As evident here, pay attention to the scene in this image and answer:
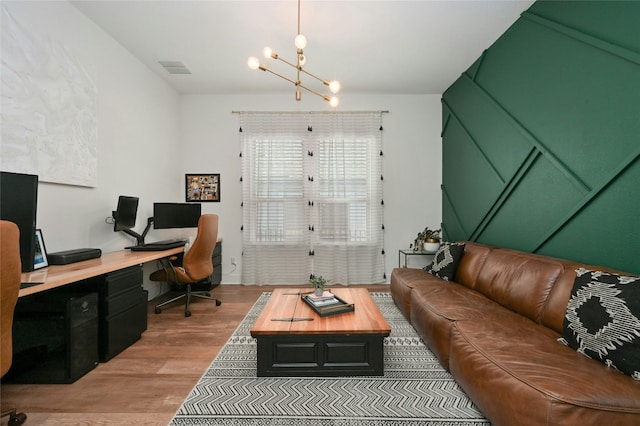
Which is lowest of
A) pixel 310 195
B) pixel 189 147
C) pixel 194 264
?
pixel 194 264

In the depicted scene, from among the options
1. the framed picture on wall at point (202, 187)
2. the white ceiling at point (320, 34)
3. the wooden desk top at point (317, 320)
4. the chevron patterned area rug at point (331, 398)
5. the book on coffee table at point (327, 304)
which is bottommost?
the chevron patterned area rug at point (331, 398)

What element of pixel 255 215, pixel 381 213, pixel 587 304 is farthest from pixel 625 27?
pixel 255 215

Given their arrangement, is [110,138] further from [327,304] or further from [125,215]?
[327,304]

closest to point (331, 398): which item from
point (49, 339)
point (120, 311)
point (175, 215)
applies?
point (120, 311)

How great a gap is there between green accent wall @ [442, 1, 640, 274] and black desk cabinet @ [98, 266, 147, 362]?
3600 millimetres

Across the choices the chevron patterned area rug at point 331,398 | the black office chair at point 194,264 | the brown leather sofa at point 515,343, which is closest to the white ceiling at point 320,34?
the black office chair at point 194,264

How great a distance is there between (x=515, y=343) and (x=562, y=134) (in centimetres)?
173

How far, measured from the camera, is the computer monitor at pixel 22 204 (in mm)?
1639

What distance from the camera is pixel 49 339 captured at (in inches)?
69.8

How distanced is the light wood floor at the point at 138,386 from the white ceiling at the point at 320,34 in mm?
3014

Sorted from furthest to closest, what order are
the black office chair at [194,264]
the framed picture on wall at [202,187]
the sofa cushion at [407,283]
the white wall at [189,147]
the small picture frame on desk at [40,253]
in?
the framed picture on wall at [202,187] → the black office chair at [194,264] → the white wall at [189,147] → the sofa cushion at [407,283] → the small picture frame on desk at [40,253]

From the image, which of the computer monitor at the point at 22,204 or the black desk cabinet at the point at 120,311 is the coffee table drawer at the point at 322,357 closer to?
the black desk cabinet at the point at 120,311

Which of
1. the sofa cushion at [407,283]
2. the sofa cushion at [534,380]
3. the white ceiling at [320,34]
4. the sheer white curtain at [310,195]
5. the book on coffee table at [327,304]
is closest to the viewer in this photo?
the sofa cushion at [534,380]

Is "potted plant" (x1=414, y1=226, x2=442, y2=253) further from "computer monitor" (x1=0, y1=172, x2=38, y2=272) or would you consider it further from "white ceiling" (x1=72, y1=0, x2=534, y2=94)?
"computer monitor" (x1=0, y1=172, x2=38, y2=272)
